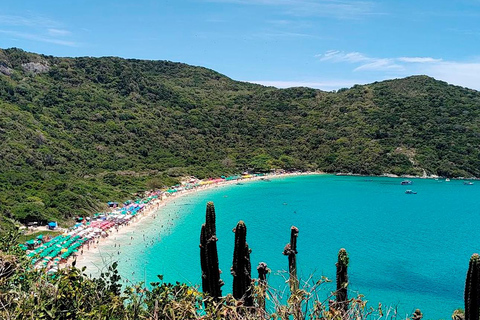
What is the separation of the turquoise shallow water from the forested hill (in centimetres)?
1265

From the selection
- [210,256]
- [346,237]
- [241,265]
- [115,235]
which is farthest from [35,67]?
[241,265]

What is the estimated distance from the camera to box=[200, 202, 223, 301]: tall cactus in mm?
12906

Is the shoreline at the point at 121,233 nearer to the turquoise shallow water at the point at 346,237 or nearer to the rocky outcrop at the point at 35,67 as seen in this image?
the turquoise shallow water at the point at 346,237

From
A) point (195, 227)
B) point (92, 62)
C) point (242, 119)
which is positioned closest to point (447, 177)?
point (242, 119)

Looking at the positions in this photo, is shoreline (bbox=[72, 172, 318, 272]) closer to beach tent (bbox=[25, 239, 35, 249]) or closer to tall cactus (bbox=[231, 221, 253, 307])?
beach tent (bbox=[25, 239, 35, 249])

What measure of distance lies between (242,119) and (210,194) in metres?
50.0

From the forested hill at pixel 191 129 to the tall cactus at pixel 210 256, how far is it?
1424 inches

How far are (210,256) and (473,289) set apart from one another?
27.1 ft

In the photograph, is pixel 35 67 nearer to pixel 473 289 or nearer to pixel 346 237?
pixel 346 237

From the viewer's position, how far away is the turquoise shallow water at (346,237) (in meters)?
29.3

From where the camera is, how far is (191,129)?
100562mm

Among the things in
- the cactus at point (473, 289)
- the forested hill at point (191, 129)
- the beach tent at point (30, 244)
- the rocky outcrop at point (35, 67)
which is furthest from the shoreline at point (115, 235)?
the rocky outcrop at point (35, 67)

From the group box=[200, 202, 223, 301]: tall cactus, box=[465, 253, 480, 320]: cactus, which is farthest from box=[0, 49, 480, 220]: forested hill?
box=[465, 253, 480, 320]: cactus

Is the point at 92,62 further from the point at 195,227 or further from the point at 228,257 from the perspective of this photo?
the point at 228,257
